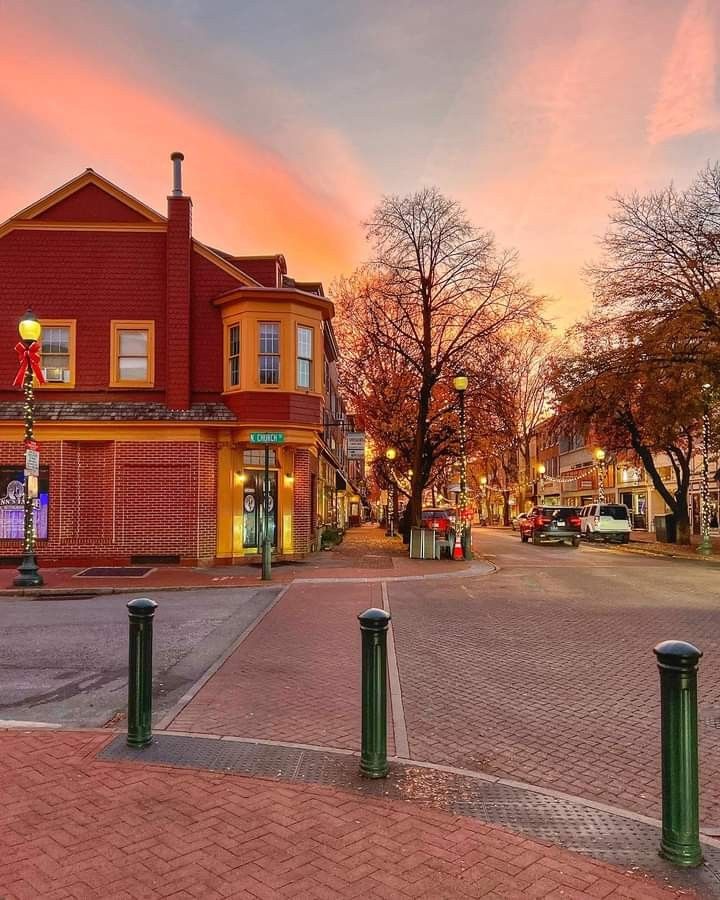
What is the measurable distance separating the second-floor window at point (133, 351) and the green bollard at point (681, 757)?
1858 centimetres

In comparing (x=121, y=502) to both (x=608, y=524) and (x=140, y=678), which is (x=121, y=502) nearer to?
(x=140, y=678)

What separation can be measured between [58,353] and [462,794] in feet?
61.9

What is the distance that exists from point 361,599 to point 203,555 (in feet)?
24.1

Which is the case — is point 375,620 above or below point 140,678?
above

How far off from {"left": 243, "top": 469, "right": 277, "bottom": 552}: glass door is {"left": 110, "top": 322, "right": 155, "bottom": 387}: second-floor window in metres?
3.97

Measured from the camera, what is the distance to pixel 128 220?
2069 centimetres

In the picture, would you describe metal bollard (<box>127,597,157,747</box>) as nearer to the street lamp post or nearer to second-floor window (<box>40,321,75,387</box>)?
second-floor window (<box>40,321,75,387</box>)

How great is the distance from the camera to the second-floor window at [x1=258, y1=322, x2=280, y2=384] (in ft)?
66.4

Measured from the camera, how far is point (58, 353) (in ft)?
66.6

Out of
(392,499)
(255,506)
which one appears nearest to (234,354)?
(255,506)

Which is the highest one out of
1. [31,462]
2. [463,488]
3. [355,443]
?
[355,443]

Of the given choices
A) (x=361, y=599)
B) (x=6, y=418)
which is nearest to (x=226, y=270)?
(x=6, y=418)

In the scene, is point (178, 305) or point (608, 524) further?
point (608, 524)

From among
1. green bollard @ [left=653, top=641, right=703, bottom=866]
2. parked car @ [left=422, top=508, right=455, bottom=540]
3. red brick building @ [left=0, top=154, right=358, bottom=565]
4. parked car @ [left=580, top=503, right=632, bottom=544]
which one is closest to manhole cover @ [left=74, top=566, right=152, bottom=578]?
red brick building @ [left=0, top=154, right=358, bottom=565]
